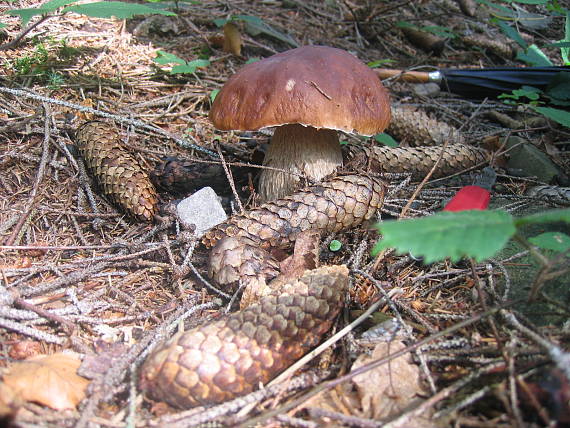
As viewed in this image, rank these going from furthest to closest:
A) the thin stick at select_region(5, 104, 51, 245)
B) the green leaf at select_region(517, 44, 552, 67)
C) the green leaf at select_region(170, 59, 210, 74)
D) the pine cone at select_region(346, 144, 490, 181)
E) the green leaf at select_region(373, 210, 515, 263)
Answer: the green leaf at select_region(517, 44, 552, 67)
the green leaf at select_region(170, 59, 210, 74)
the pine cone at select_region(346, 144, 490, 181)
the thin stick at select_region(5, 104, 51, 245)
the green leaf at select_region(373, 210, 515, 263)

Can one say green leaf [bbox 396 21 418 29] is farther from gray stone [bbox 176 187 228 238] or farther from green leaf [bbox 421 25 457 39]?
gray stone [bbox 176 187 228 238]

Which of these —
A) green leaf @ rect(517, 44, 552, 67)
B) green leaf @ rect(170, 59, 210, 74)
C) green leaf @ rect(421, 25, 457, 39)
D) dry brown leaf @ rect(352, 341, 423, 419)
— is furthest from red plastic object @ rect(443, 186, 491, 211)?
green leaf @ rect(421, 25, 457, 39)

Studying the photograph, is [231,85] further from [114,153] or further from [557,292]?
[557,292]

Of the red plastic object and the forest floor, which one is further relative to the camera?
the red plastic object

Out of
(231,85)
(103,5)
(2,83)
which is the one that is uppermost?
(103,5)

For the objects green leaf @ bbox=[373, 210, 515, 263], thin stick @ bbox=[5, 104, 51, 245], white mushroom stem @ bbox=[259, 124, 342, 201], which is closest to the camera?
green leaf @ bbox=[373, 210, 515, 263]

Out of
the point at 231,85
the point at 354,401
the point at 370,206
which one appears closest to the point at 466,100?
the point at 370,206

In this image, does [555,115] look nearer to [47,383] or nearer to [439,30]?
[439,30]

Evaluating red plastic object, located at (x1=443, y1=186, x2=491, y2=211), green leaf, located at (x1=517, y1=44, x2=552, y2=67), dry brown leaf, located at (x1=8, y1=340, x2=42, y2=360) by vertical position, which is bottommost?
dry brown leaf, located at (x1=8, y1=340, x2=42, y2=360)
